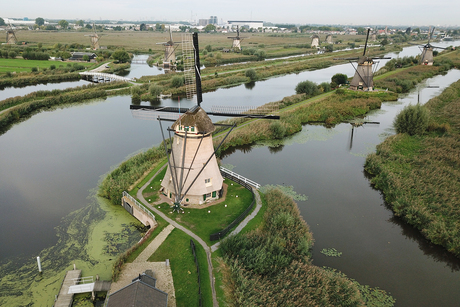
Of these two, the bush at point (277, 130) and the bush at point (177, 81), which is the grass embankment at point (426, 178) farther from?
the bush at point (177, 81)

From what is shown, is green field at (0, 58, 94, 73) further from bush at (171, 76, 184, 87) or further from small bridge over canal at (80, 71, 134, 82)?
bush at (171, 76, 184, 87)

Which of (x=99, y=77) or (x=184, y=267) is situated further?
(x=99, y=77)

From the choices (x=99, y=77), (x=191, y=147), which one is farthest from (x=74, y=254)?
(x=99, y=77)

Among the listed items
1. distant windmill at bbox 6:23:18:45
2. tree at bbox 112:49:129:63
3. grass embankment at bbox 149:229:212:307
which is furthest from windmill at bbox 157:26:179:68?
grass embankment at bbox 149:229:212:307

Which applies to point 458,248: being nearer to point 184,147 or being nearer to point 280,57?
point 184,147

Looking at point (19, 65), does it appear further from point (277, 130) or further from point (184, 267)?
point (184, 267)

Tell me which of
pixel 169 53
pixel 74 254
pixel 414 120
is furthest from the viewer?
pixel 169 53
